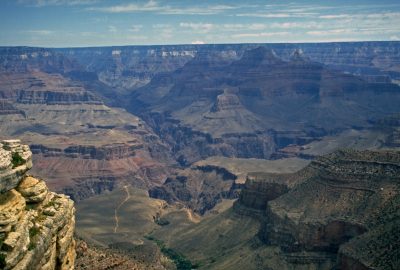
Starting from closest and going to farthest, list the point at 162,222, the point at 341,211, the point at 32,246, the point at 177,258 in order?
the point at 32,246
the point at 341,211
the point at 177,258
the point at 162,222

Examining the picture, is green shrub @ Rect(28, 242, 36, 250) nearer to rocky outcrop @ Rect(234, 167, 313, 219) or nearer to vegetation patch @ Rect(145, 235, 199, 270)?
vegetation patch @ Rect(145, 235, 199, 270)

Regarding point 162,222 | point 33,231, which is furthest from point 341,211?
point 33,231

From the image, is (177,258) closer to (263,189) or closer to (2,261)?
(263,189)

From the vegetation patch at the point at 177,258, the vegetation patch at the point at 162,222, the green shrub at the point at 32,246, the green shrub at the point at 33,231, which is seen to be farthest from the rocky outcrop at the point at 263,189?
the green shrub at the point at 32,246

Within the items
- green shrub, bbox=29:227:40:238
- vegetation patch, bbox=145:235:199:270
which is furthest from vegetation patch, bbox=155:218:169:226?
green shrub, bbox=29:227:40:238

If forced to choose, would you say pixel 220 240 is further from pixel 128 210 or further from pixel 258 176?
pixel 128 210

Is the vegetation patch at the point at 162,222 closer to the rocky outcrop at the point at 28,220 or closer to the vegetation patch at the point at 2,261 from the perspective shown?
the rocky outcrop at the point at 28,220

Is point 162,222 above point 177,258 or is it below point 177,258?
below
